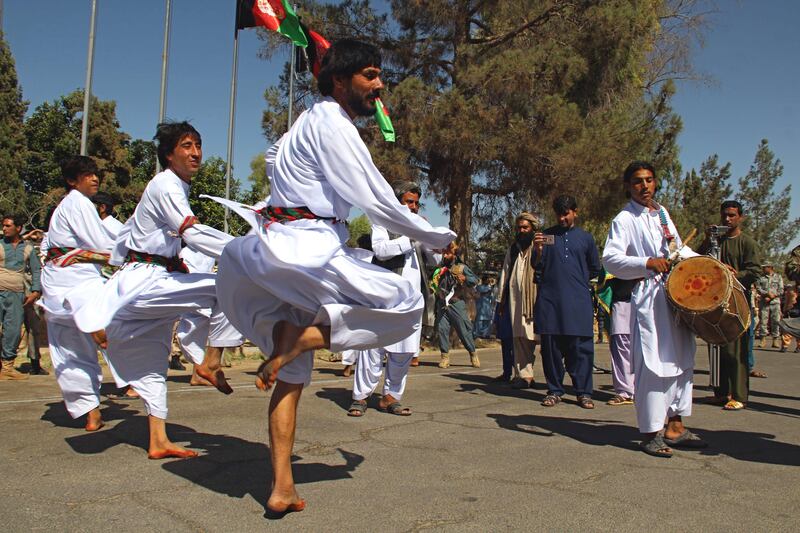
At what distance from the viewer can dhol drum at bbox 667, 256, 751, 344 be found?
15.5ft

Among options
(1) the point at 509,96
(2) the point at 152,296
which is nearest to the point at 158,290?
(2) the point at 152,296

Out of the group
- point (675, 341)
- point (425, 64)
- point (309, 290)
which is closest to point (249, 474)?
point (309, 290)

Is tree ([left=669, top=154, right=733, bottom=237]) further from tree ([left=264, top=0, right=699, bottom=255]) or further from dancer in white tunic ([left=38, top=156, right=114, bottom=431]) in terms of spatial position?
dancer in white tunic ([left=38, top=156, right=114, bottom=431])

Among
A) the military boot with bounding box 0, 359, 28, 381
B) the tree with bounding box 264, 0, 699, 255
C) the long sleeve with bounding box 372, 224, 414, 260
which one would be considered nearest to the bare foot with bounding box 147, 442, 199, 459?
the long sleeve with bounding box 372, 224, 414, 260

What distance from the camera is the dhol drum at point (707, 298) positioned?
4715 mm

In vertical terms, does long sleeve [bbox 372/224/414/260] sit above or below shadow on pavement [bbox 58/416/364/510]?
above

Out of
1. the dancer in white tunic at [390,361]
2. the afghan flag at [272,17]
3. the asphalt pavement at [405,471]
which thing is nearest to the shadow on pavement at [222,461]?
the asphalt pavement at [405,471]

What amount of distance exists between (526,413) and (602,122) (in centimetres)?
1127

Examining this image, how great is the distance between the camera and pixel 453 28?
52.7ft

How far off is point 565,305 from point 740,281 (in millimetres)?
1709

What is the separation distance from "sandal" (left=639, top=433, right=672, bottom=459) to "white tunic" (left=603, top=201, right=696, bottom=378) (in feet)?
1.44

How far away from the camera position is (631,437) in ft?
18.0

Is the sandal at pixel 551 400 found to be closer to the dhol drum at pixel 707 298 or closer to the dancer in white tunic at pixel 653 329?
the dancer in white tunic at pixel 653 329

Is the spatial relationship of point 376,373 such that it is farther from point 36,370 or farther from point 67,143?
point 67,143
